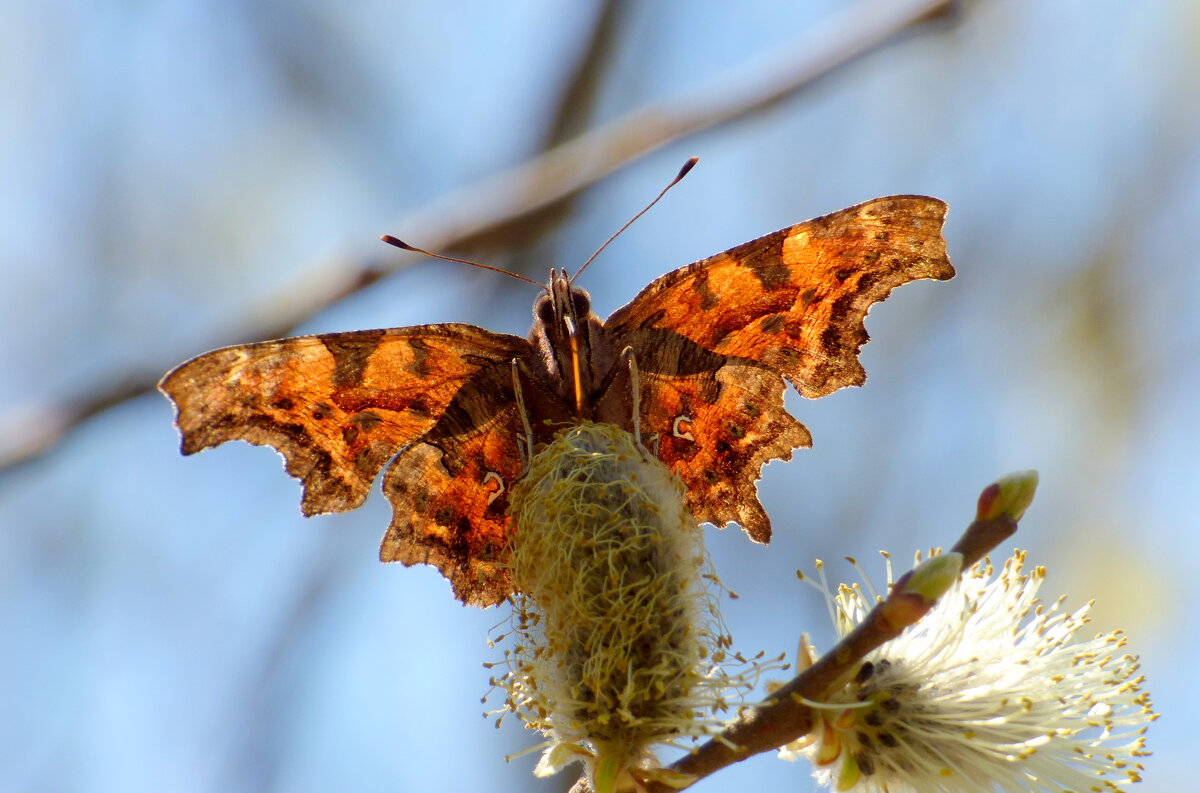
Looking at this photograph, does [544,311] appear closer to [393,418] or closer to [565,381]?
[565,381]

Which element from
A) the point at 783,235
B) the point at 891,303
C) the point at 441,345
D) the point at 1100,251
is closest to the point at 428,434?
the point at 441,345

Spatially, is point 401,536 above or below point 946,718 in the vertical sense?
above

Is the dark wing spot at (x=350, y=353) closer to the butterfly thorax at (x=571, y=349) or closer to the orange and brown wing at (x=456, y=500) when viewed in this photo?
the orange and brown wing at (x=456, y=500)

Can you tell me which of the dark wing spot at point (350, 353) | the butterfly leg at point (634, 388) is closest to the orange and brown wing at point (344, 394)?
the dark wing spot at point (350, 353)

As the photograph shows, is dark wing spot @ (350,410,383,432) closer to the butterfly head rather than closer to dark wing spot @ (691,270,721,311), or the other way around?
the butterfly head

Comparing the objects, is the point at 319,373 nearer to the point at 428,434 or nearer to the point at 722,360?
the point at 428,434
